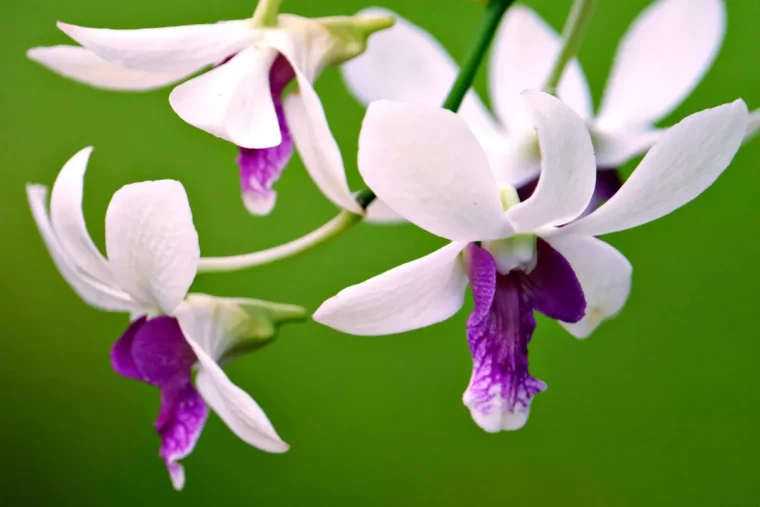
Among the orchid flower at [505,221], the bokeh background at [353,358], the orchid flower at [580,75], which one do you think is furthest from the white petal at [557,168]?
the bokeh background at [353,358]

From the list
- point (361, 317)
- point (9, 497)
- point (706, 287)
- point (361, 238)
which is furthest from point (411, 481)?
point (361, 317)

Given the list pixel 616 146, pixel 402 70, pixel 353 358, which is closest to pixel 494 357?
pixel 616 146

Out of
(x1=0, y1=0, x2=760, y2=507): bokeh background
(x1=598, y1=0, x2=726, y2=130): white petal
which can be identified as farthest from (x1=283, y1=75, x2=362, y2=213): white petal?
(x1=0, y1=0, x2=760, y2=507): bokeh background

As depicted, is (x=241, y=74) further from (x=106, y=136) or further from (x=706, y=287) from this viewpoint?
(x=106, y=136)

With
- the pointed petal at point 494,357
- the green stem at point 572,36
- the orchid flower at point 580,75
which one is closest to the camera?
the pointed petal at point 494,357

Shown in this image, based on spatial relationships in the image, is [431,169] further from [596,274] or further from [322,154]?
[596,274]

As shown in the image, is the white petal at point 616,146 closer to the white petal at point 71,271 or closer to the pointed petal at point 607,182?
the pointed petal at point 607,182
